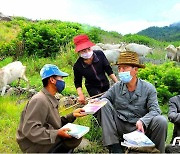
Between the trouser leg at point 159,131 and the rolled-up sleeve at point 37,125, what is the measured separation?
130 cm

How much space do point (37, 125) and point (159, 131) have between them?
1.55m

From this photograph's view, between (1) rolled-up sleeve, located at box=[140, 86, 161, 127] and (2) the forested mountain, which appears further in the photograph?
(2) the forested mountain

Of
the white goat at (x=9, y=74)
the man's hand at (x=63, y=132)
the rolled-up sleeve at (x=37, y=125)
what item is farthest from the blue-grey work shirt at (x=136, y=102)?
the white goat at (x=9, y=74)

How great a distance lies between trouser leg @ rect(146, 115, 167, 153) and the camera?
5.26 meters

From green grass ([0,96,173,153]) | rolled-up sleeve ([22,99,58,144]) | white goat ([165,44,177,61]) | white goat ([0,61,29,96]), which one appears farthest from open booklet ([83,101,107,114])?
white goat ([165,44,177,61])

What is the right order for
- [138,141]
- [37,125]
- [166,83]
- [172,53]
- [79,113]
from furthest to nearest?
Result: [172,53], [166,83], [79,113], [138,141], [37,125]

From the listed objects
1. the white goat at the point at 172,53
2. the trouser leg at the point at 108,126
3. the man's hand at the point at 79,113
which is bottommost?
the white goat at the point at 172,53

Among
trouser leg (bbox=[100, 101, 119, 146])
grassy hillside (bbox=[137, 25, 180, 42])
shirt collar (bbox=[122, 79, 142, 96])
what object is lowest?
grassy hillside (bbox=[137, 25, 180, 42])

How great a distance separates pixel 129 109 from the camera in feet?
18.3

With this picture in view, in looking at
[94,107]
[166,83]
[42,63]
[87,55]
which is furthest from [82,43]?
[42,63]

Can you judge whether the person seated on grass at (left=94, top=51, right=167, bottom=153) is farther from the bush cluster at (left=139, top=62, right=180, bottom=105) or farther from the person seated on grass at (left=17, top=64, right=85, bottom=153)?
the bush cluster at (left=139, top=62, right=180, bottom=105)

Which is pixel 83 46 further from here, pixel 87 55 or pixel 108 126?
pixel 108 126

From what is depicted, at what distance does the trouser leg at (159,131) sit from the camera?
5.26 m

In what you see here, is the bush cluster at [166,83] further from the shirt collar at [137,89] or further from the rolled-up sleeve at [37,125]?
the rolled-up sleeve at [37,125]
